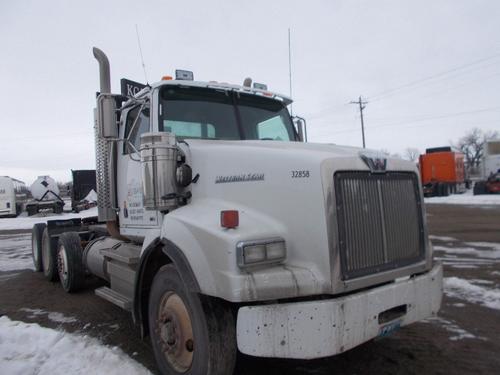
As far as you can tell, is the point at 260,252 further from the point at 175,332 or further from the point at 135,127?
the point at 135,127

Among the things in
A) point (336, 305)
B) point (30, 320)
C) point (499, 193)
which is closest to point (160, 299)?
point (336, 305)

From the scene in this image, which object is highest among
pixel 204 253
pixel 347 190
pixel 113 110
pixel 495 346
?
pixel 113 110

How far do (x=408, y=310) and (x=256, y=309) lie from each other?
132 cm

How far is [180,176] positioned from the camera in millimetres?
3957

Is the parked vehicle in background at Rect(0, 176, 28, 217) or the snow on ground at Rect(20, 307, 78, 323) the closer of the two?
the snow on ground at Rect(20, 307, 78, 323)

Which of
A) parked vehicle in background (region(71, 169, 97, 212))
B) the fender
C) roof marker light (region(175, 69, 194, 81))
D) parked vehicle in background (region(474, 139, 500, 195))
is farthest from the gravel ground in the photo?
parked vehicle in background (region(474, 139, 500, 195))

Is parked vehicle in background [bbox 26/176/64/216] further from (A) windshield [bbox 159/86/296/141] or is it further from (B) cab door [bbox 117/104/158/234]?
(A) windshield [bbox 159/86/296/141]

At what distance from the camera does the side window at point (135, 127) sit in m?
4.77

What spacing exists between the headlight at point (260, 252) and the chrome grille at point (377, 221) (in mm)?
438

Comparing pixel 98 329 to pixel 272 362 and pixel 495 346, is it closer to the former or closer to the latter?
pixel 272 362

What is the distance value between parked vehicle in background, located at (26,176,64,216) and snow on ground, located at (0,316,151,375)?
26.2 meters

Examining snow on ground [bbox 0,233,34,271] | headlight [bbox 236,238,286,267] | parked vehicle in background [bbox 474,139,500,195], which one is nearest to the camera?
headlight [bbox 236,238,286,267]

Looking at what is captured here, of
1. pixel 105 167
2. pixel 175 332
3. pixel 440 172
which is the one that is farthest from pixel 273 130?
pixel 440 172

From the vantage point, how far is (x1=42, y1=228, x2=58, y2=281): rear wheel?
7.91 meters
